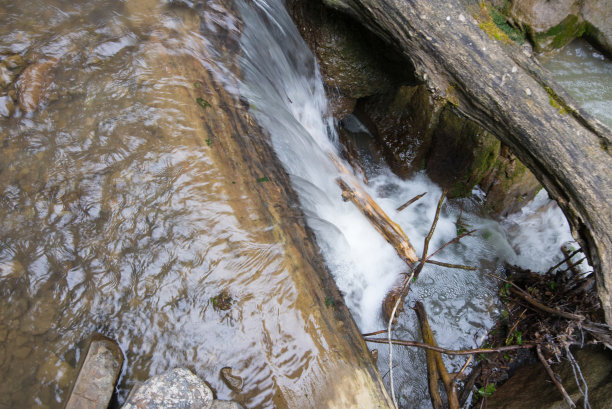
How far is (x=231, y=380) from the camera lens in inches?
76.6

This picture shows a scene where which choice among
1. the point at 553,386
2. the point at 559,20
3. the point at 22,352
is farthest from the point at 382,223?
the point at 559,20

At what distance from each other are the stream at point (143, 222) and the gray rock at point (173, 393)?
0.27 feet

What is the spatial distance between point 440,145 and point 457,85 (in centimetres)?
145

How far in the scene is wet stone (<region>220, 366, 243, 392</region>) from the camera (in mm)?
1937

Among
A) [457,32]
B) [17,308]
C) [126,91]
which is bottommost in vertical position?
[17,308]

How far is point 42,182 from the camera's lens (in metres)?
2.20

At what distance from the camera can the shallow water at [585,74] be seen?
4.62 meters

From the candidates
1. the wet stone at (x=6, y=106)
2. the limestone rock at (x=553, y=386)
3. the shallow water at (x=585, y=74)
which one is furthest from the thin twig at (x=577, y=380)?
the wet stone at (x=6, y=106)

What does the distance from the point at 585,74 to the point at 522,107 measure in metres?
3.60

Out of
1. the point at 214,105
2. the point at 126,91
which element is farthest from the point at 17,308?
the point at 214,105

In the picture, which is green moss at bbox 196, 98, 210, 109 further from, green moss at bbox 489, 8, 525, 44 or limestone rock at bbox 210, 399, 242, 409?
green moss at bbox 489, 8, 525, 44

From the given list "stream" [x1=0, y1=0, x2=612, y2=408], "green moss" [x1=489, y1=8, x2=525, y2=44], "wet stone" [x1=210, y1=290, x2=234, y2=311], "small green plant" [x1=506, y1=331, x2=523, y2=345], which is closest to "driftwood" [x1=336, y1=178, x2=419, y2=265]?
"stream" [x1=0, y1=0, x2=612, y2=408]

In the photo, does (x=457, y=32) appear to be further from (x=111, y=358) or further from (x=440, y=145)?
(x=111, y=358)

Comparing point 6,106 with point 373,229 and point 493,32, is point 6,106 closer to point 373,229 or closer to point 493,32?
point 373,229
